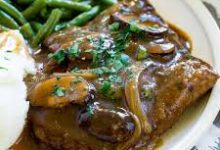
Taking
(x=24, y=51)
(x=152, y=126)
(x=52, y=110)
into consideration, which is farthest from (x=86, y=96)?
(x=24, y=51)

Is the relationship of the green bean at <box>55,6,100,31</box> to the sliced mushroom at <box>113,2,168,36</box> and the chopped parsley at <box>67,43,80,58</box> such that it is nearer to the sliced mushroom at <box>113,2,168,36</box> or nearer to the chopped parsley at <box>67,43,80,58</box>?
the sliced mushroom at <box>113,2,168,36</box>

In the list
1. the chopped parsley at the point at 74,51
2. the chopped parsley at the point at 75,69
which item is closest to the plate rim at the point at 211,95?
the chopped parsley at the point at 75,69

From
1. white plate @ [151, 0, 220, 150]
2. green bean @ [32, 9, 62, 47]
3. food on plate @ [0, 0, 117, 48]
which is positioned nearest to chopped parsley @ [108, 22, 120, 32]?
food on plate @ [0, 0, 117, 48]

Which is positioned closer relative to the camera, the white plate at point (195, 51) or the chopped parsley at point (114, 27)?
the white plate at point (195, 51)

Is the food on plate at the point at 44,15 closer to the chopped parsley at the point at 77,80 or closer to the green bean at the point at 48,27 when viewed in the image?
the green bean at the point at 48,27

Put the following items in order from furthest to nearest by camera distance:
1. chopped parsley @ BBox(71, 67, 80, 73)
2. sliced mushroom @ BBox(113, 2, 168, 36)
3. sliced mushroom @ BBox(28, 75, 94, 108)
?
sliced mushroom @ BBox(113, 2, 168, 36), chopped parsley @ BBox(71, 67, 80, 73), sliced mushroom @ BBox(28, 75, 94, 108)

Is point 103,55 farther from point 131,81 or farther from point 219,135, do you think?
point 219,135
